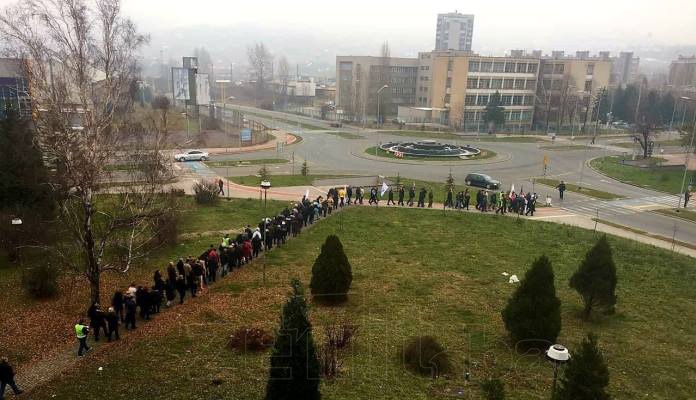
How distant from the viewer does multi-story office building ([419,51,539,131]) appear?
3155 inches

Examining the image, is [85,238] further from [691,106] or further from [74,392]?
[691,106]

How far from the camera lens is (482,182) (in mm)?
38375

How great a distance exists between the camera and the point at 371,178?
38.8 metres

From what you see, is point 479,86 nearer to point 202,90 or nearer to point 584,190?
point 202,90

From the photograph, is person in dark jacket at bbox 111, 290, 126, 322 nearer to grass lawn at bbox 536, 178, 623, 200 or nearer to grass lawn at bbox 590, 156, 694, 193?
grass lawn at bbox 536, 178, 623, 200

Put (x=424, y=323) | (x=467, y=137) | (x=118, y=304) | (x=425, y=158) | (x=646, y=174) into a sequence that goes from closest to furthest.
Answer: (x=118, y=304), (x=424, y=323), (x=646, y=174), (x=425, y=158), (x=467, y=137)

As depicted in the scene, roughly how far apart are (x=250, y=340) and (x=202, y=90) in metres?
58.7

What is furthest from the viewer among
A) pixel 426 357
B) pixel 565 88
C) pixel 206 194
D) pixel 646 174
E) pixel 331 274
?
pixel 565 88

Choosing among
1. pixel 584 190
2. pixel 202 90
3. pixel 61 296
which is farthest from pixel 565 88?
pixel 61 296

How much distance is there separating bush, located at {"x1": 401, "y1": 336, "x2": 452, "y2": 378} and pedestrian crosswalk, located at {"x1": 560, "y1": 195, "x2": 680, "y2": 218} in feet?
75.2

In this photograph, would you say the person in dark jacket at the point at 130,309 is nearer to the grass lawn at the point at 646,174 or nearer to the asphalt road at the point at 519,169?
the asphalt road at the point at 519,169

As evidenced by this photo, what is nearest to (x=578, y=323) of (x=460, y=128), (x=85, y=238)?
(x=85, y=238)

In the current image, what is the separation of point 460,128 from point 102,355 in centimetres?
7314

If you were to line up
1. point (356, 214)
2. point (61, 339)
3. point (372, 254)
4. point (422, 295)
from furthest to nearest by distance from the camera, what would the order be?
point (356, 214)
point (372, 254)
point (422, 295)
point (61, 339)
